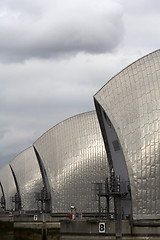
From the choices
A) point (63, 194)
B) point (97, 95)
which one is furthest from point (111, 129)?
point (63, 194)

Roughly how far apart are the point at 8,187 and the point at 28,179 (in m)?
15.9

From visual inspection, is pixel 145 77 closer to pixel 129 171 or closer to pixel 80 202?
pixel 129 171

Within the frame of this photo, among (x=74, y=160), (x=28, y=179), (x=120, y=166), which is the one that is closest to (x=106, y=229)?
(x=120, y=166)

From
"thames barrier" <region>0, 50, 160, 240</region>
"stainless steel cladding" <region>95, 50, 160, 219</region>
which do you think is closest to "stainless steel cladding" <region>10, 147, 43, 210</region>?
"thames barrier" <region>0, 50, 160, 240</region>

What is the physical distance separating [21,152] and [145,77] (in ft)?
132

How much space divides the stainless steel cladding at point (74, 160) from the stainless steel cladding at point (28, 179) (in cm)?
968

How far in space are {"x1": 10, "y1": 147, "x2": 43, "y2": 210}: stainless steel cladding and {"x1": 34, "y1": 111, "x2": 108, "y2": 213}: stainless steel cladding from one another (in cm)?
968

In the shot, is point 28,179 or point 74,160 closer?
point 74,160

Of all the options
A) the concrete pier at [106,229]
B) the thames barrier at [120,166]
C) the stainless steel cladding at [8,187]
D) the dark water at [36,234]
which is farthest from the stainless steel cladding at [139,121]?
the stainless steel cladding at [8,187]

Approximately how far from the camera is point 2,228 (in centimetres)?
6006

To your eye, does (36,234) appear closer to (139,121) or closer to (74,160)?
(74,160)

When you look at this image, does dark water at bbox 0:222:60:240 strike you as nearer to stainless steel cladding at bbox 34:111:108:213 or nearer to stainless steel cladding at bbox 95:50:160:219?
stainless steel cladding at bbox 34:111:108:213

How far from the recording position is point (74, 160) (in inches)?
1956

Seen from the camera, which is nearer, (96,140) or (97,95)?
(97,95)
